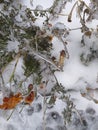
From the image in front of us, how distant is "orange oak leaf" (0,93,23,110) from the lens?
5.12 feet

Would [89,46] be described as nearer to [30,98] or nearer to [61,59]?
[61,59]

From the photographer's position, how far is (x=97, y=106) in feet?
5.61

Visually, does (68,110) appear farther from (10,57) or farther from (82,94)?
(10,57)

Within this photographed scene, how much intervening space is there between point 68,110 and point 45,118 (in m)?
0.25

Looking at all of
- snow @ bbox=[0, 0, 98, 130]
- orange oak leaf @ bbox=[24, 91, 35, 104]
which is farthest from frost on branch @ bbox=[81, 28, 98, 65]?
orange oak leaf @ bbox=[24, 91, 35, 104]

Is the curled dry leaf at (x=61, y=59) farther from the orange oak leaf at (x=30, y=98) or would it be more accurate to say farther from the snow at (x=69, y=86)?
the orange oak leaf at (x=30, y=98)

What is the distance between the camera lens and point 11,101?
5.20 feet

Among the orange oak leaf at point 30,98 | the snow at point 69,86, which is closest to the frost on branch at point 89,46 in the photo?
the snow at point 69,86

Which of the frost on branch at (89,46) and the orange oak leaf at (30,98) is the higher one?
the frost on branch at (89,46)

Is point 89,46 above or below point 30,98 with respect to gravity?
above

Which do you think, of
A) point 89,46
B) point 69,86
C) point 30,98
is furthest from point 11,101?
point 89,46

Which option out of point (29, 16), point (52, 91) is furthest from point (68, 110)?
point (29, 16)

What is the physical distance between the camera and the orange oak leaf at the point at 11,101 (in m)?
1.56

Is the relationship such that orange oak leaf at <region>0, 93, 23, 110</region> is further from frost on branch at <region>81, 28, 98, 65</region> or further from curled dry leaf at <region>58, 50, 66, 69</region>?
frost on branch at <region>81, 28, 98, 65</region>
